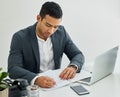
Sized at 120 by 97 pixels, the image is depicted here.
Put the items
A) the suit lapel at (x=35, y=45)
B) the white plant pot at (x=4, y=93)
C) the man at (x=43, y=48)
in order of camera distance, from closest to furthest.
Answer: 1. the white plant pot at (x=4, y=93)
2. the man at (x=43, y=48)
3. the suit lapel at (x=35, y=45)

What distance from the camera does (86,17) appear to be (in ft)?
10.2

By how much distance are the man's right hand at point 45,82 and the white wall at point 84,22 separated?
122 cm

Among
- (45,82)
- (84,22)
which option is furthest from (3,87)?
(84,22)

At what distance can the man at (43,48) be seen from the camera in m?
1.94

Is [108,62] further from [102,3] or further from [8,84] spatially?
[102,3]

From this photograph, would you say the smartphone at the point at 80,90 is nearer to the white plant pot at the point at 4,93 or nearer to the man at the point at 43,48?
the man at the point at 43,48

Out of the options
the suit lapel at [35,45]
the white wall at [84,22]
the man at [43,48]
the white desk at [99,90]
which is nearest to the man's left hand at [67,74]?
the man at [43,48]

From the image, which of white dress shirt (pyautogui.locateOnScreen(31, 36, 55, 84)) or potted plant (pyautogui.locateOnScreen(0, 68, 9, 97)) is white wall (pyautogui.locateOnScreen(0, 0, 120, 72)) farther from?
potted plant (pyautogui.locateOnScreen(0, 68, 9, 97))

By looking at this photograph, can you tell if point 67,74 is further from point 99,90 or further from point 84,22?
point 84,22

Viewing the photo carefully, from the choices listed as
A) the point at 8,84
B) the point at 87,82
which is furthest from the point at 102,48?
the point at 8,84

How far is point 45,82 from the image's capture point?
1736mm

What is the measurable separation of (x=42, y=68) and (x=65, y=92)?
55 centimetres

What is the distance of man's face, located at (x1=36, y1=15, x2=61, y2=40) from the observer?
202 centimetres

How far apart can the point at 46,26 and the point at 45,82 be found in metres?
0.50
